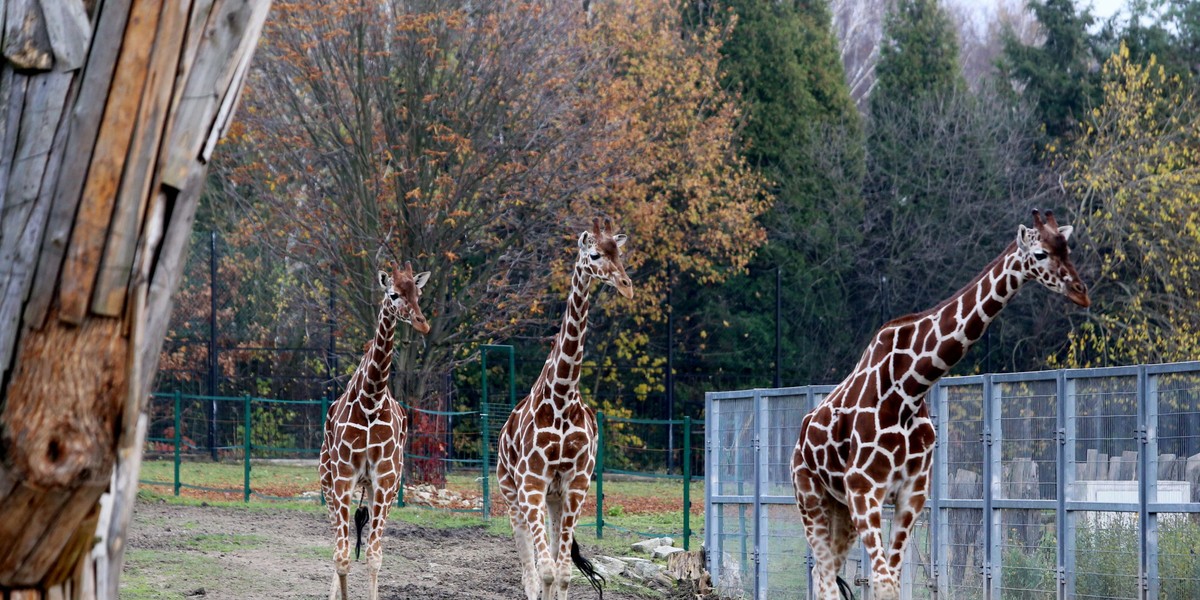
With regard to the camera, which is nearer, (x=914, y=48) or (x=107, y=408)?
(x=107, y=408)

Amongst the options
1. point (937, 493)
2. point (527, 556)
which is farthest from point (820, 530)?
point (937, 493)

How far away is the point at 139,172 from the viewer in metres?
2.04

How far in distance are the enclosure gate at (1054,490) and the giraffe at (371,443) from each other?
358 cm

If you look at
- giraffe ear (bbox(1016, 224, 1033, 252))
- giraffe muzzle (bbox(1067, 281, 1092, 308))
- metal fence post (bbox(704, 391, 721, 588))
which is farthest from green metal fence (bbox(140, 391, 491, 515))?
giraffe muzzle (bbox(1067, 281, 1092, 308))

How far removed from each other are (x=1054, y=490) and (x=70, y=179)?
930cm

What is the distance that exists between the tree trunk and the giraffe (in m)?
8.96

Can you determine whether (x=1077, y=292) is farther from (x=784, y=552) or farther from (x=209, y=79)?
(x=209, y=79)

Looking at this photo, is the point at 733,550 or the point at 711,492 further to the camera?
the point at 711,492

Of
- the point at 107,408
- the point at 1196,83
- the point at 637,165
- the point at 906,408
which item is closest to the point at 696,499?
the point at 637,165

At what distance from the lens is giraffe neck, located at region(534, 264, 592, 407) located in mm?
10223

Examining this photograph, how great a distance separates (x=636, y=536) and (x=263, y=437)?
36.4ft

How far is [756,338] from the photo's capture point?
31.8m

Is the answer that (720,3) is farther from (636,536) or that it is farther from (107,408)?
(107,408)

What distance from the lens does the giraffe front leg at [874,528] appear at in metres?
8.16
